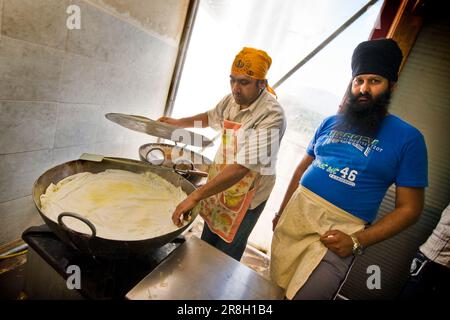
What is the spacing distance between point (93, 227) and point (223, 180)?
78cm

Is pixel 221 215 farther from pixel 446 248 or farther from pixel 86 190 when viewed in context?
pixel 446 248

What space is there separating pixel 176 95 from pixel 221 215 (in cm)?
221

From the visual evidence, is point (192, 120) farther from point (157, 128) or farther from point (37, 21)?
point (37, 21)

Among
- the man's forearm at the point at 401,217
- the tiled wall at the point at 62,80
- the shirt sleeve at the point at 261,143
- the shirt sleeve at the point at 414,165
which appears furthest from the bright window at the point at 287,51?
the man's forearm at the point at 401,217

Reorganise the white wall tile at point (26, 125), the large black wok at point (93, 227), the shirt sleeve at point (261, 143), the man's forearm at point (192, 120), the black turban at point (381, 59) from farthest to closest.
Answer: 1. the man's forearm at point (192, 120)
2. the white wall tile at point (26, 125)
3. the shirt sleeve at point (261, 143)
4. the black turban at point (381, 59)
5. the large black wok at point (93, 227)

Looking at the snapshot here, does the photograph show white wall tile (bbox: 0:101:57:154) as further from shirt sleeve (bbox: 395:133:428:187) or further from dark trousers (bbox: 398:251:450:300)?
dark trousers (bbox: 398:251:450:300)

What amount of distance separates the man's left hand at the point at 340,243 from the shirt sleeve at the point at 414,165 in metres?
0.43

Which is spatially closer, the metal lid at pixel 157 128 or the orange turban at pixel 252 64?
the metal lid at pixel 157 128

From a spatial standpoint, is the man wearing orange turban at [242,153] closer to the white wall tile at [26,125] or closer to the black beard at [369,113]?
the black beard at [369,113]

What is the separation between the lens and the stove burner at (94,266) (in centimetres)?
104

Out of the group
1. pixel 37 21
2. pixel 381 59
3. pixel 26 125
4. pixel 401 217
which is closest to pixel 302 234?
pixel 401 217

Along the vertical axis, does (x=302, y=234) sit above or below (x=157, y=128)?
below

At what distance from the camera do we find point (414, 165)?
1255 mm
